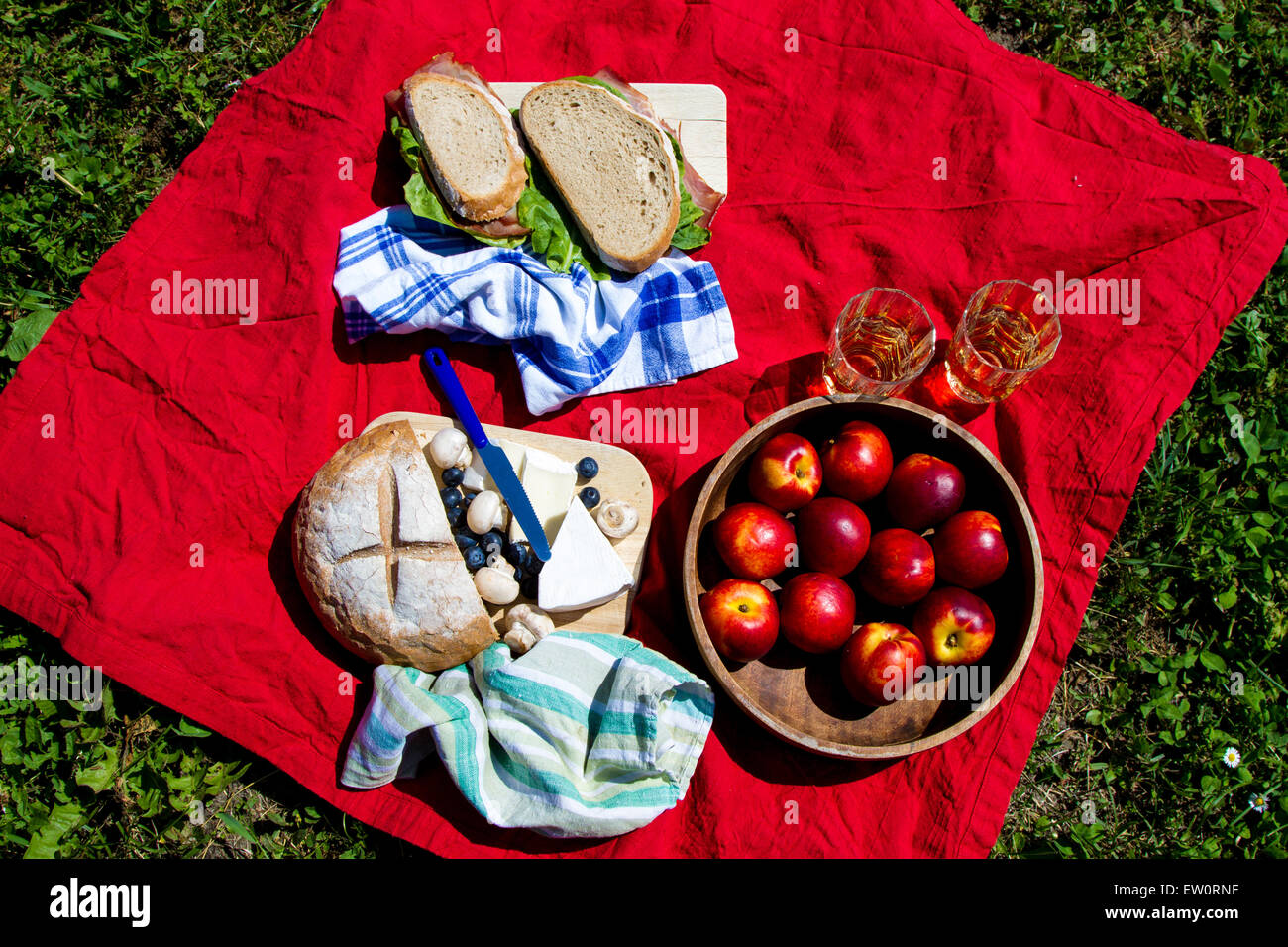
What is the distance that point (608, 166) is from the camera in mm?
2465

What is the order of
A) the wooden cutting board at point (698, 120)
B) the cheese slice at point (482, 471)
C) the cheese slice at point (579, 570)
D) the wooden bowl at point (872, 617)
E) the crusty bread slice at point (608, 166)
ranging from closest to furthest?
the wooden bowl at point (872, 617), the cheese slice at point (579, 570), the cheese slice at point (482, 471), the crusty bread slice at point (608, 166), the wooden cutting board at point (698, 120)

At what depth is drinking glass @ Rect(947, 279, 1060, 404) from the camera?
236 cm

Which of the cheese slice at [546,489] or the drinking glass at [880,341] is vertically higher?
the drinking glass at [880,341]

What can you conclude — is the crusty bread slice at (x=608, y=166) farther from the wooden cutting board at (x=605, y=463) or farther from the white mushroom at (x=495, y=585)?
the white mushroom at (x=495, y=585)

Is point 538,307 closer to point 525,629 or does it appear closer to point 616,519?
point 616,519

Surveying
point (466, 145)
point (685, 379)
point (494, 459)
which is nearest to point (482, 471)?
point (494, 459)

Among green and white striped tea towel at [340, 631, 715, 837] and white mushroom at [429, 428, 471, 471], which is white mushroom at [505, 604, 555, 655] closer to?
green and white striped tea towel at [340, 631, 715, 837]

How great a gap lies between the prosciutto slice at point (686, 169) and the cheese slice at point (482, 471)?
89cm

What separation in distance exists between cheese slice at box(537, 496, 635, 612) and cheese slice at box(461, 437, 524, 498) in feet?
0.69

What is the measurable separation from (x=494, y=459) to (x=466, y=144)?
91cm

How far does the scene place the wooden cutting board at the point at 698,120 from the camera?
2645mm

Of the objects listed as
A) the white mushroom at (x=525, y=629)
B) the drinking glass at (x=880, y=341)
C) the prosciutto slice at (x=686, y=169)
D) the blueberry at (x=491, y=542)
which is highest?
the prosciutto slice at (x=686, y=169)

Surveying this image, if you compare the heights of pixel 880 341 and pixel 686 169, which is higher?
A: pixel 686 169

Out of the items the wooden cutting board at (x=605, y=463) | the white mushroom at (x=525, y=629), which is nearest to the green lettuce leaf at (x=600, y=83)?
the wooden cutting board at (x=605, y=463)
